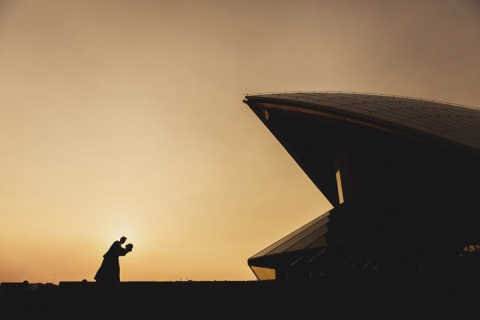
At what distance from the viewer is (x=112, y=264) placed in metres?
7.54

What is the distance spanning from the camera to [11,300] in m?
4.95

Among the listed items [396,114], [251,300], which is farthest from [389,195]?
[251,300]

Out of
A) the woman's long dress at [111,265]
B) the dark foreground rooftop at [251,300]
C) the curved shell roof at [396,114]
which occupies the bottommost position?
the dark foreground rooftop at [251,300]

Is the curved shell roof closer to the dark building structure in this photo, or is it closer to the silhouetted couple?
the dark building structure

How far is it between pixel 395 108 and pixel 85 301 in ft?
48.4

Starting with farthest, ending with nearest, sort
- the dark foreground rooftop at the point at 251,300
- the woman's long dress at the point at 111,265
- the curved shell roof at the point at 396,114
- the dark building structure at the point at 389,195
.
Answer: the curved shell roof at the point at 396,114, the dark building structure at the point at 389,195, the woman's long dress at the point at 111,265, the dark foreground rooftop at the point at 251,300

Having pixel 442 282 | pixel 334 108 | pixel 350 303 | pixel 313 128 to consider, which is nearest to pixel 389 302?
pixel 350 303

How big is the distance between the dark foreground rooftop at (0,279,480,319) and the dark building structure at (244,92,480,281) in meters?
1.29

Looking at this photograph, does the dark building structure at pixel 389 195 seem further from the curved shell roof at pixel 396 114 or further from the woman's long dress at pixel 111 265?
the woman's long dress at pixel 111 265

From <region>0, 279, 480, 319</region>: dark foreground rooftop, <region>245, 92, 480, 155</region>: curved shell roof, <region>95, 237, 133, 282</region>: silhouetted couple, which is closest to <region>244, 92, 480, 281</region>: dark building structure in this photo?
<region>245, 92, 480, 155</region>: curved shell roof

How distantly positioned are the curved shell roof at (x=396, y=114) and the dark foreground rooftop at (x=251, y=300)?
6908 mm

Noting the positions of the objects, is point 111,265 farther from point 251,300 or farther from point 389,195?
point 389,195

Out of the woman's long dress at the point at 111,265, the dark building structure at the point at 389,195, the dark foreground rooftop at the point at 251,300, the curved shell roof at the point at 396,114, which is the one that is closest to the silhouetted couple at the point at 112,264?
the woman's long dress at the point at 111,265

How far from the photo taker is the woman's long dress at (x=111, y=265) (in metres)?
7.36
